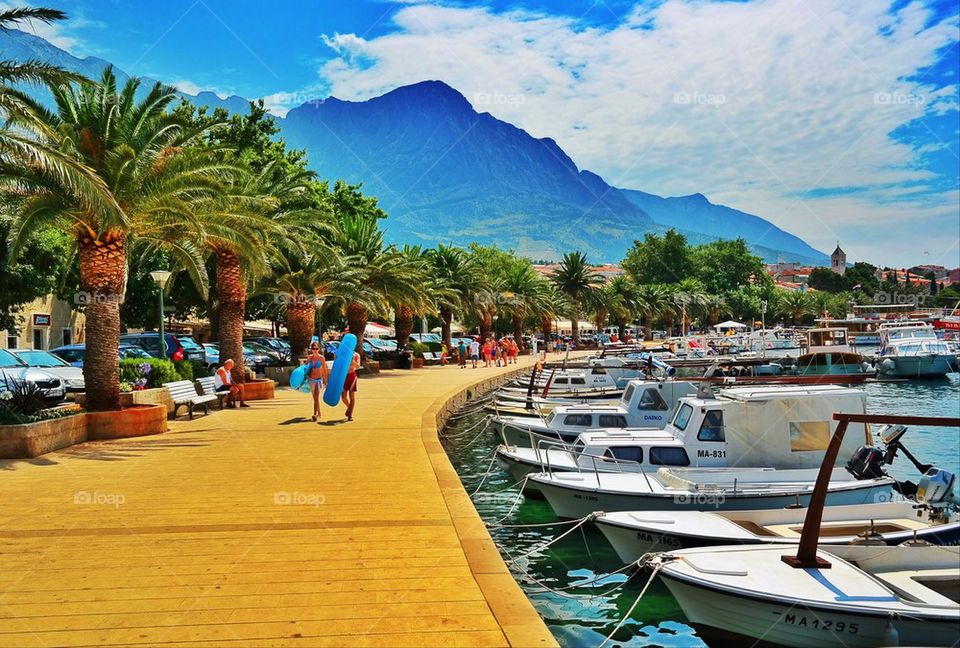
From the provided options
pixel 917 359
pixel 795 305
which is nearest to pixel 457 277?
pixel 917 359

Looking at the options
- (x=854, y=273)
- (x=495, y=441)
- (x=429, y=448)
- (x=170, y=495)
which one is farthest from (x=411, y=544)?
(x=854, y=273)

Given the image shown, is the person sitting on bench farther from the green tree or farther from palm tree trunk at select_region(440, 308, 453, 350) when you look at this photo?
the green tree

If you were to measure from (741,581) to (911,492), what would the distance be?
7176mm

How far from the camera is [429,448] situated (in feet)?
44.2

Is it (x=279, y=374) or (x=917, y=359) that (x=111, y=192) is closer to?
(x=279, y=374)

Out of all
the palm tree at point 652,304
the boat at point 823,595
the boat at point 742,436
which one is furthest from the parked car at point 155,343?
the palm tree at point 652,304

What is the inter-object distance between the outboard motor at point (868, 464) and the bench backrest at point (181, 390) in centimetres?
1391

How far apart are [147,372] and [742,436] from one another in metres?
13.2

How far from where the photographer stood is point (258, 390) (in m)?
23.5

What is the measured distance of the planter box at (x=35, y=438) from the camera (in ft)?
39.5

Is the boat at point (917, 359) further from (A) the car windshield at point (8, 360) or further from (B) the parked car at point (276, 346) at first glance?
(A) the car windshield at point (8, 360)

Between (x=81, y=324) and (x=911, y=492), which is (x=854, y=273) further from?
(x=911, y=492)

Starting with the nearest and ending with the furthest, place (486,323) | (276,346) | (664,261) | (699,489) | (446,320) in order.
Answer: (699,489) < (276,346) < (446,320) < (486,323) < (664,261)

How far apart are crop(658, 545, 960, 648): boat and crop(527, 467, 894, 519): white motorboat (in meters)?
3.09
